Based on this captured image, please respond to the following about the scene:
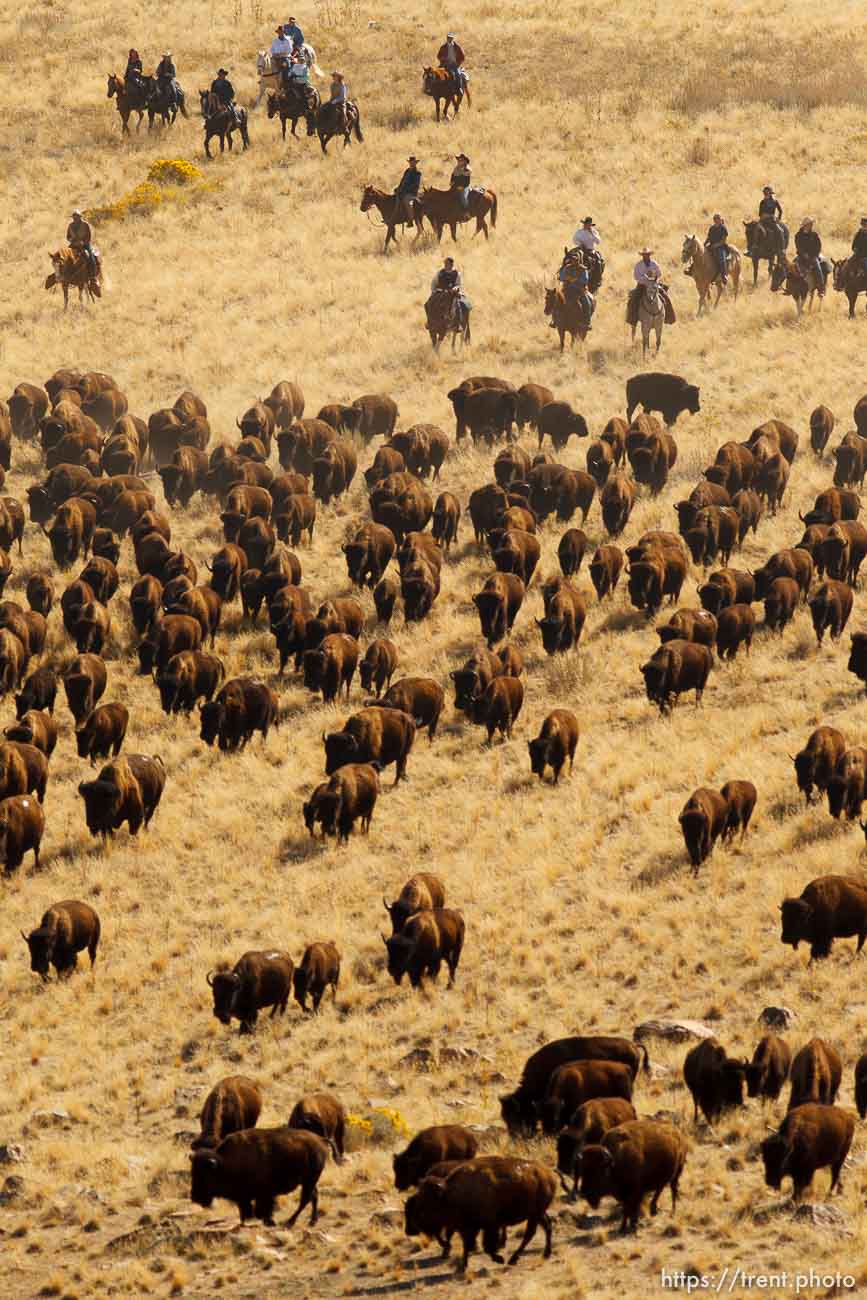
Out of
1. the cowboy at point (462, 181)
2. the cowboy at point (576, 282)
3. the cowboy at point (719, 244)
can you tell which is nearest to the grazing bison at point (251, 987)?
the cowboy at point (576, 282)

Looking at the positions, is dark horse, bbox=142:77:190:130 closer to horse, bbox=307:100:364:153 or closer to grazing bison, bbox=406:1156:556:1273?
horse, bbox=307:100:364:153

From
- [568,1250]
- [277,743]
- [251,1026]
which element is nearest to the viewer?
[568,1250]

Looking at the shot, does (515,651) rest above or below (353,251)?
below

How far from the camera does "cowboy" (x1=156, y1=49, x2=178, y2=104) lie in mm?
46781

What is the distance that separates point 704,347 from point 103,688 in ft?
57.2

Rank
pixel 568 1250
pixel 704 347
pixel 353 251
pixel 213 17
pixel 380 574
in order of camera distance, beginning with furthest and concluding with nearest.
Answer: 1. pixel 213 17
2. pixel 353 251
3. pixel 704 347
4. pixel 380 574
5. pixel 568 1250

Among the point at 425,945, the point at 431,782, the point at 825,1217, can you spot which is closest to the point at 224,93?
the point at 431,782

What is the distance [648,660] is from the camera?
23797mm

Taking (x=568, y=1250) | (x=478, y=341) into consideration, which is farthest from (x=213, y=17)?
(x=568, y=1250)

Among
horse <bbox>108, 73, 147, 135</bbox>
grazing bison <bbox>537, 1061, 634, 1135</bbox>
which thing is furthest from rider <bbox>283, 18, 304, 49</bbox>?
grazing bison <bbox>537, 1061, 634, 1135</bbox>

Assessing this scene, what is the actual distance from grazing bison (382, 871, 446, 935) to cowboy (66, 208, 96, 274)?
24.4 m

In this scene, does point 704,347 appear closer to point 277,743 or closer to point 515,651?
point 515,651

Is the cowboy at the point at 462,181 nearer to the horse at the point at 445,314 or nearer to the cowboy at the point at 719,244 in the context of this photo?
the cowboy at the point at 719,244

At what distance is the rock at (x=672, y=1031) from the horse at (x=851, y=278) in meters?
24.7
